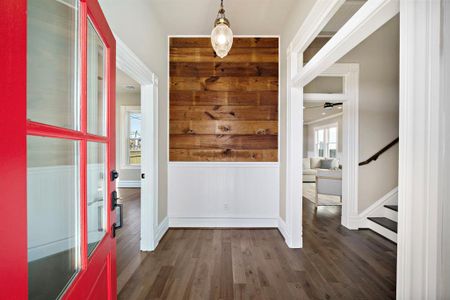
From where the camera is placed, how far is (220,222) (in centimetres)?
338

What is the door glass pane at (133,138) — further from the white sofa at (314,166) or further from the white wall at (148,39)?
the white sofa at (314,166)

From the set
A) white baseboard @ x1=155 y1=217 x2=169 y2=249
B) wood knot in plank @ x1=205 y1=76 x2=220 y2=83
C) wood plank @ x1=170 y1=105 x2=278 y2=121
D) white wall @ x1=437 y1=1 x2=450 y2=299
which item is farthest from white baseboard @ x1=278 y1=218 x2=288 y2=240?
wood knot in plank @ x1=205 y1=76 x2=220 y2=83

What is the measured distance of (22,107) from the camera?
48 centimetres

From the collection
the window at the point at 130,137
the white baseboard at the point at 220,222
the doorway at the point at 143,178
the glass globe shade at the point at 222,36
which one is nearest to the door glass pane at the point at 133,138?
the window at the point at 130,137

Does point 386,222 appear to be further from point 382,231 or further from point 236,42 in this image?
point 236,42

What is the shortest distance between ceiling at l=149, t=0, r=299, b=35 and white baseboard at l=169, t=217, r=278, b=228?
9.30 feet

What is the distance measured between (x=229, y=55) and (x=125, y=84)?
11.2 feet

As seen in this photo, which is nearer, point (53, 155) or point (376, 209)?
point (53, 155)

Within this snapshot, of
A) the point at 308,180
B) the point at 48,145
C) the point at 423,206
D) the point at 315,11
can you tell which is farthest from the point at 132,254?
the point at 308,180

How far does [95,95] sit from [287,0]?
2.46 m

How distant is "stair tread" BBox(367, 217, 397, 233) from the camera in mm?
2869

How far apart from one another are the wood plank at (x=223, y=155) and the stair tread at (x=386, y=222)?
5.43ft

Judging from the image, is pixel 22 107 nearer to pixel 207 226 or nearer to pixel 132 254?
pixel 132 254

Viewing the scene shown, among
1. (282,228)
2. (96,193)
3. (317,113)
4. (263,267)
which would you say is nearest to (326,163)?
(317,113)
